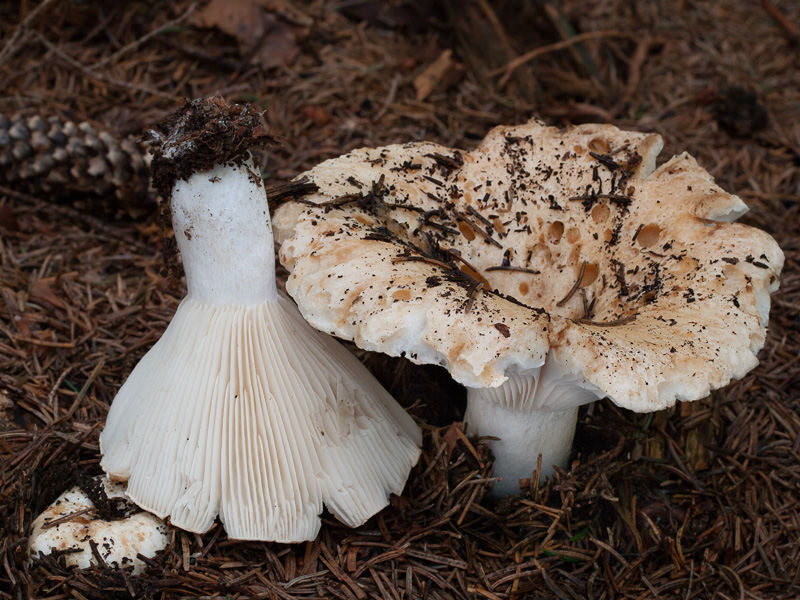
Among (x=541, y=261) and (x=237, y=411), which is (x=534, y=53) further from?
(x=237, y=411)

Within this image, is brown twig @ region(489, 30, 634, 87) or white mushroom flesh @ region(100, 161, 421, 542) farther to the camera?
brown twig @ region(489, 30, 634, 87)

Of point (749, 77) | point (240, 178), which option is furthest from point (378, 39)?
point (240, 178)

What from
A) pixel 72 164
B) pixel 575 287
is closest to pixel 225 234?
pixel 575 287

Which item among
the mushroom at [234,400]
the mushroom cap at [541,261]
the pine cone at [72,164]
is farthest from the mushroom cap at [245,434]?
the pine cone at [72,164]

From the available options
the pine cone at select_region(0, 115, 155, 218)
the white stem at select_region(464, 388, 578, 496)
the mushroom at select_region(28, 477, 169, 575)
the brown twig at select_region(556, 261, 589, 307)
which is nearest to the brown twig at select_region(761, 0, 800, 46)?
the brown twig at select_region(556, 261, 589, 307)

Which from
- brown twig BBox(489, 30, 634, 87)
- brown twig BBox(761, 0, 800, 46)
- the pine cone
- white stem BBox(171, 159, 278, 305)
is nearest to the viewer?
white stem BBox(171, 159, 278, 305)

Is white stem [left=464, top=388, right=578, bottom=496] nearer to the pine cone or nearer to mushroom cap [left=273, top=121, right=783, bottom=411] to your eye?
mushroom cap [left=273, top=121, right=783, bottom=411]
